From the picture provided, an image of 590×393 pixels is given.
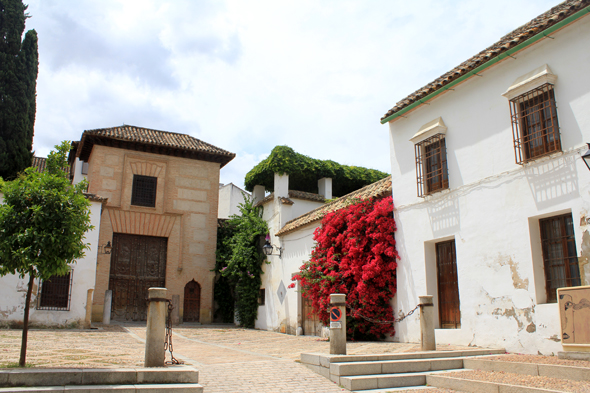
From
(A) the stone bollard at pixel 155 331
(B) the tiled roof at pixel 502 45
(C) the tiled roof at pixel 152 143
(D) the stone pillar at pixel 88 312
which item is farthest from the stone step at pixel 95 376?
(C) the tiled roof at pixel 152 143

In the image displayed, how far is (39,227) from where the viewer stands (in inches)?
246

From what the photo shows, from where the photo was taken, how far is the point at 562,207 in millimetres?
7754

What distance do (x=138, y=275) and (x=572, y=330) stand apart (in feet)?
53.4

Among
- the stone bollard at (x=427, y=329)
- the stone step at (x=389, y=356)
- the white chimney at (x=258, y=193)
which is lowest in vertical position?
the stone step at (x=389, y=356)

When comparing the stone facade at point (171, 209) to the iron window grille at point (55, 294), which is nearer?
the iron window grille at point (55, 294)

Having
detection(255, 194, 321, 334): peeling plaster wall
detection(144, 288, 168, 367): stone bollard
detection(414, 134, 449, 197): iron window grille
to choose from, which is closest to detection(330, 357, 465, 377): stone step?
detection(144, 288, 168, 367): stone bollard

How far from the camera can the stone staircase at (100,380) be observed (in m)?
5.03

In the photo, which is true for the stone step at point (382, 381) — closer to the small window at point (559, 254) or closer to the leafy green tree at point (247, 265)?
the small window at point (559, 254)

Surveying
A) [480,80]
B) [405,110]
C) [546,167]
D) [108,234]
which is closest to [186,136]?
[108,234]

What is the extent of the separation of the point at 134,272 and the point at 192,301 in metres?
2.76

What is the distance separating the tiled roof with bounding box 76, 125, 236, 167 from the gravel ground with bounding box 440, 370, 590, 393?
16.6m

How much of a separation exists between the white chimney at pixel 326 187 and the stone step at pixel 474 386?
13.0 meters

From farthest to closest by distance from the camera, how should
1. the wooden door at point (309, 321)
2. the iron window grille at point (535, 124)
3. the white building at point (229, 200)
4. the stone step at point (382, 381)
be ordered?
the white building at point (229, 200) < the wooden door at point (309, 321) < the iron window grille at point (535, 124) < the stone step at point (382, 381)

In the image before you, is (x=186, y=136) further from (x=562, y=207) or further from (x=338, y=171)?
(x=562, y=207)
